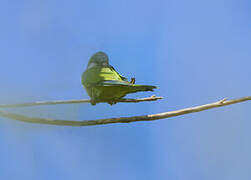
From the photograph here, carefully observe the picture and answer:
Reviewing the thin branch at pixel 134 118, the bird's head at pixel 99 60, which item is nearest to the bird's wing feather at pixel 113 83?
the thin branch at pixel 134 118

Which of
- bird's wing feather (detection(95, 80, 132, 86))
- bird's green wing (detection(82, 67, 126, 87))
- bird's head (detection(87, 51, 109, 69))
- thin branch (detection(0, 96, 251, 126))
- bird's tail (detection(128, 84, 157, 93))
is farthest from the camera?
bird's head (detection(87, 51, 109, 69))

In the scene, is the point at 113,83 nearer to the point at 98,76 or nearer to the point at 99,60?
the point at 98,76

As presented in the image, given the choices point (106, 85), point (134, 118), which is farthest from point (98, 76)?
point (134, 118)

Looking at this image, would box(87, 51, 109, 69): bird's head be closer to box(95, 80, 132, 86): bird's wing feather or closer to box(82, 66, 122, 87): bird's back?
box(82, 66, 122, 87): bird's back

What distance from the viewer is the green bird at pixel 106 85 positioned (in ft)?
8.41

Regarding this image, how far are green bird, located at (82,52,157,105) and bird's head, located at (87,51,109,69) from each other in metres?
0.06

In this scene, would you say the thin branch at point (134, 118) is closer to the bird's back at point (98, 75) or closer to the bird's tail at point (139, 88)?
the bird's tail at point (139, 88)

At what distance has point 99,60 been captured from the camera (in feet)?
10.4

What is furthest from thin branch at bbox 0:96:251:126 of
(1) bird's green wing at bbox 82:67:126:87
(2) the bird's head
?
(2) the bird's head

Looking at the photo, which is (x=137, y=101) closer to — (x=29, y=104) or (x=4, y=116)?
(x=29, y=104)

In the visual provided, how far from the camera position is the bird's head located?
3162 millimetres

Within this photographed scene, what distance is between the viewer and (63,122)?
2.08m

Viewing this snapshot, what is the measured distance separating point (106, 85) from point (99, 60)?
610mm

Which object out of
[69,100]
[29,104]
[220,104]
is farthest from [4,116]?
[220,104]
